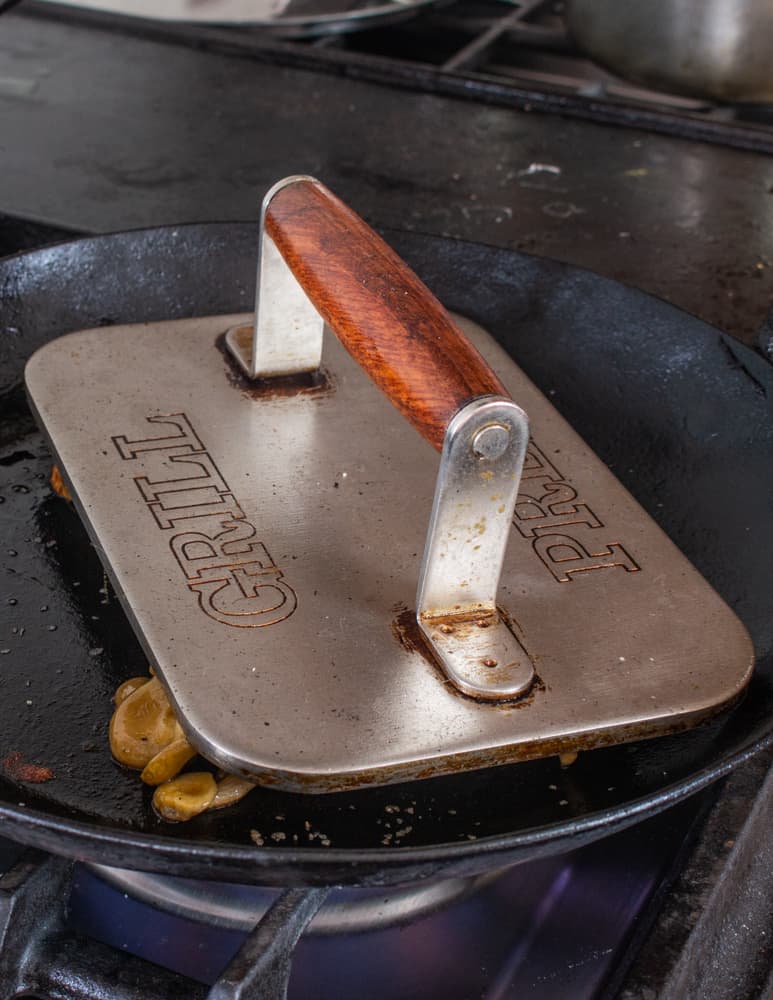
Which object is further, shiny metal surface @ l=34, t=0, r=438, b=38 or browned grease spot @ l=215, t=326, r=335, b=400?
shiny metal surface @ l=34, t=0, r=438, b=38

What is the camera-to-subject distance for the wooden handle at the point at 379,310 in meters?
0.56

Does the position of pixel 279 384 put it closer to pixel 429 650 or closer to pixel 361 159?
pixel 429 650

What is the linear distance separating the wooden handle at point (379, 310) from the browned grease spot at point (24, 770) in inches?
10.1

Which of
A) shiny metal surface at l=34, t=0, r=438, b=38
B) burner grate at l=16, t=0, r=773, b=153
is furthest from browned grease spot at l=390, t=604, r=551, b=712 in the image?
shiny metal surface at l=34, t=0, r=438, b=38

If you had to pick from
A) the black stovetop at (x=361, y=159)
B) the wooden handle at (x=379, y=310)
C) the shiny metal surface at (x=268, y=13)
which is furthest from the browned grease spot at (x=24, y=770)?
the shiny metal surface at (x=268, y=13)

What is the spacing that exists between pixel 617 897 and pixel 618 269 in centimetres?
67

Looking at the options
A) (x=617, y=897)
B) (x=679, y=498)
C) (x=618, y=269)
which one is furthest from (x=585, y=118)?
(x=617, y=897)

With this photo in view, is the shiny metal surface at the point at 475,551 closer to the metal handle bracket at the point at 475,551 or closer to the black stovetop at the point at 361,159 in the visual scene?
the metal handle bracket at the point at 475,551

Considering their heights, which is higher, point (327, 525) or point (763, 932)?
point (327, 525)

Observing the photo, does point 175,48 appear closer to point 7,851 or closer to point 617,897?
point 7,851

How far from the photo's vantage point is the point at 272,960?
0.58 metres

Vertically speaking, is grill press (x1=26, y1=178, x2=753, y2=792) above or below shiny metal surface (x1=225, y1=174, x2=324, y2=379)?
below

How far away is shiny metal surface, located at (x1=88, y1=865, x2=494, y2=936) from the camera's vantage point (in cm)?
70

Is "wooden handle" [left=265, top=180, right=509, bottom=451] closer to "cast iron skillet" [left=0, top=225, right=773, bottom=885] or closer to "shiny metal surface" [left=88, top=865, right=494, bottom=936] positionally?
"cast iron skillet" [left=0, top=225, right=773, bottom=885]
